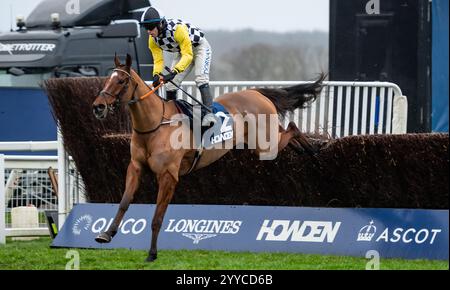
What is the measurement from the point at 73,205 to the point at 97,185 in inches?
13.3

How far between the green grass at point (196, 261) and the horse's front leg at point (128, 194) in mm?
254

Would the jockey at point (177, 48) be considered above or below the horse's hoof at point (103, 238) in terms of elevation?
above

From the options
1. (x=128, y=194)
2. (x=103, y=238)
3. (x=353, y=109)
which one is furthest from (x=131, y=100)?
(x=353, y=109)

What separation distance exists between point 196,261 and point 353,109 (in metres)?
2.91

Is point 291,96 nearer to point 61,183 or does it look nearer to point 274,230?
point 274,230

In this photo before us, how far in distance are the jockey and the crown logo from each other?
1894 mm

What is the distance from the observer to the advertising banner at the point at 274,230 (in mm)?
8453

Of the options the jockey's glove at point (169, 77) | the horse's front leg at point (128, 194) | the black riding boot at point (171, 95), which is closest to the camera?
the horse's front leg at point (128, 194)

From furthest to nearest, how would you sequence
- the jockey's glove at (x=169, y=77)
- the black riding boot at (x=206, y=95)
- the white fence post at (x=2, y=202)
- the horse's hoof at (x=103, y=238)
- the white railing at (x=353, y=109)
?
the white fence post at (x=2, y=202) < the white railing at (x=353, y=109) < the black riding boot at (x=206, y=95) < the jockey's glove at (x=169, y=77) < the horse's hoof at (x=103, y=238)

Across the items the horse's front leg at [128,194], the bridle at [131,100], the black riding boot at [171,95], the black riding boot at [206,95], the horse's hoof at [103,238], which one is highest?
the bridle at [131,100]

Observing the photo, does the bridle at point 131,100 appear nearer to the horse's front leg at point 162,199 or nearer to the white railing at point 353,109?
the horse's front leg at point 162,199

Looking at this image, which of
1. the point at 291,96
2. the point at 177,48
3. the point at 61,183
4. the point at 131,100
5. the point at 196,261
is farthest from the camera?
the point at 61,183

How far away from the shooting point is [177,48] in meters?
9.53

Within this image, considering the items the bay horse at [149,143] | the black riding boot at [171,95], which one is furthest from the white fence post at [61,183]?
the bay horse at [149,143]
